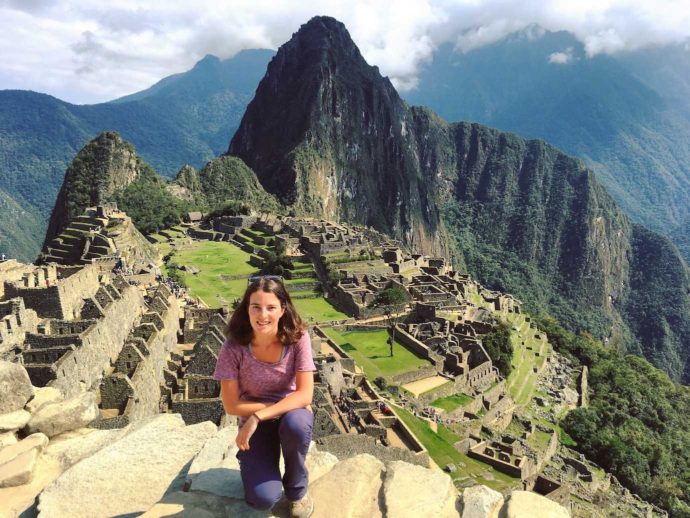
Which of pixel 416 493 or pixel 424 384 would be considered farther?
pixel 424 384

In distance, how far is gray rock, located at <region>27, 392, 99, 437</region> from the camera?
8062 millimetres

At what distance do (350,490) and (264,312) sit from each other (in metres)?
2.34

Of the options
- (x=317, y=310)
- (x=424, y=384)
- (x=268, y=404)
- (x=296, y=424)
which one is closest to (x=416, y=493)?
(x=296, y=424)

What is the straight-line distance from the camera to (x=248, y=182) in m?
134

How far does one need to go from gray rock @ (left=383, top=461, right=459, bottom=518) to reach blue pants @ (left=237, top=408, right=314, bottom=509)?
4.01ft

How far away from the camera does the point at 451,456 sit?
987 inches

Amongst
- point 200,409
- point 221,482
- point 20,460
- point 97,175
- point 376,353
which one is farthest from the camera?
point 97,175

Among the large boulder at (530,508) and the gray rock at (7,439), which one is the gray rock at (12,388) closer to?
the gray rock at (7,439)

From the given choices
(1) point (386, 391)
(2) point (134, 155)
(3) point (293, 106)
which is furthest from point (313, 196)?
(1) point (386, 391)

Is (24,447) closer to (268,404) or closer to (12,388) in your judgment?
(12,388)

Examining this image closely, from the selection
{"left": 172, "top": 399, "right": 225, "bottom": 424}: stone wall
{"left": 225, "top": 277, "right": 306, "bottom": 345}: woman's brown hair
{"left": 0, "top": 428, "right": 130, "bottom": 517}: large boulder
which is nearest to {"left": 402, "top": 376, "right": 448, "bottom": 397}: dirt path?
{"left": 172, "top": 399, "right": 225, "bottom": 424}: stone wall

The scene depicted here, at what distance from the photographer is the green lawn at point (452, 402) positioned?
107ft

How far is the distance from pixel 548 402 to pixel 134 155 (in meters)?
90.4

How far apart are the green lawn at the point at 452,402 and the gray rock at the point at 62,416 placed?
26.6m
